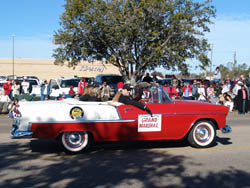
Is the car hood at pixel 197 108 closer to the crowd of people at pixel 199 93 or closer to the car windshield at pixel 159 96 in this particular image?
the car windshield at pixel 159 96

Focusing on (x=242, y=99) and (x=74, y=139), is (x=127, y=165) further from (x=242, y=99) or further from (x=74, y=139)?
(x=242, y=99)

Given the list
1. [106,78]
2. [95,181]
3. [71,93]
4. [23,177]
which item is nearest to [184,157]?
[95,181]

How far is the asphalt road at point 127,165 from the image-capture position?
5.40 m

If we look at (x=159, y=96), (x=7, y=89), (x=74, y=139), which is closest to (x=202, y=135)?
(x=159, y=96)

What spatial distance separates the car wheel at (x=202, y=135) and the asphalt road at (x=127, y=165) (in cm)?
20

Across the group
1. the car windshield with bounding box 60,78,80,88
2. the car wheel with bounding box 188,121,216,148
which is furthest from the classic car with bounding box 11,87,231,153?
the car windshield with bounding box 60,78,80,88

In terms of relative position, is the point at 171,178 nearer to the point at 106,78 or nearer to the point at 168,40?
the point at 106,78

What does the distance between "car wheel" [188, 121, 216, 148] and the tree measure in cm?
1830

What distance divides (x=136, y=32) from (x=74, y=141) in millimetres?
20089

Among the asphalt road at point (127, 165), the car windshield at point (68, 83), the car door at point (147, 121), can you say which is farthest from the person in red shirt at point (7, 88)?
the car door at point (147, 121)

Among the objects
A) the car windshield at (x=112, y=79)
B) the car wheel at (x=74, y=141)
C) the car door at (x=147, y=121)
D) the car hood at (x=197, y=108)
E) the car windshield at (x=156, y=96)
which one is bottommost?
the car wheel at (x=74, y=141)

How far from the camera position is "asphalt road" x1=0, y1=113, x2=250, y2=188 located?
5.40 meters

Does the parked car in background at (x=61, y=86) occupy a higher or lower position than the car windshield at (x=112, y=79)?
lower

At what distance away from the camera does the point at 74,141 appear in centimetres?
739
